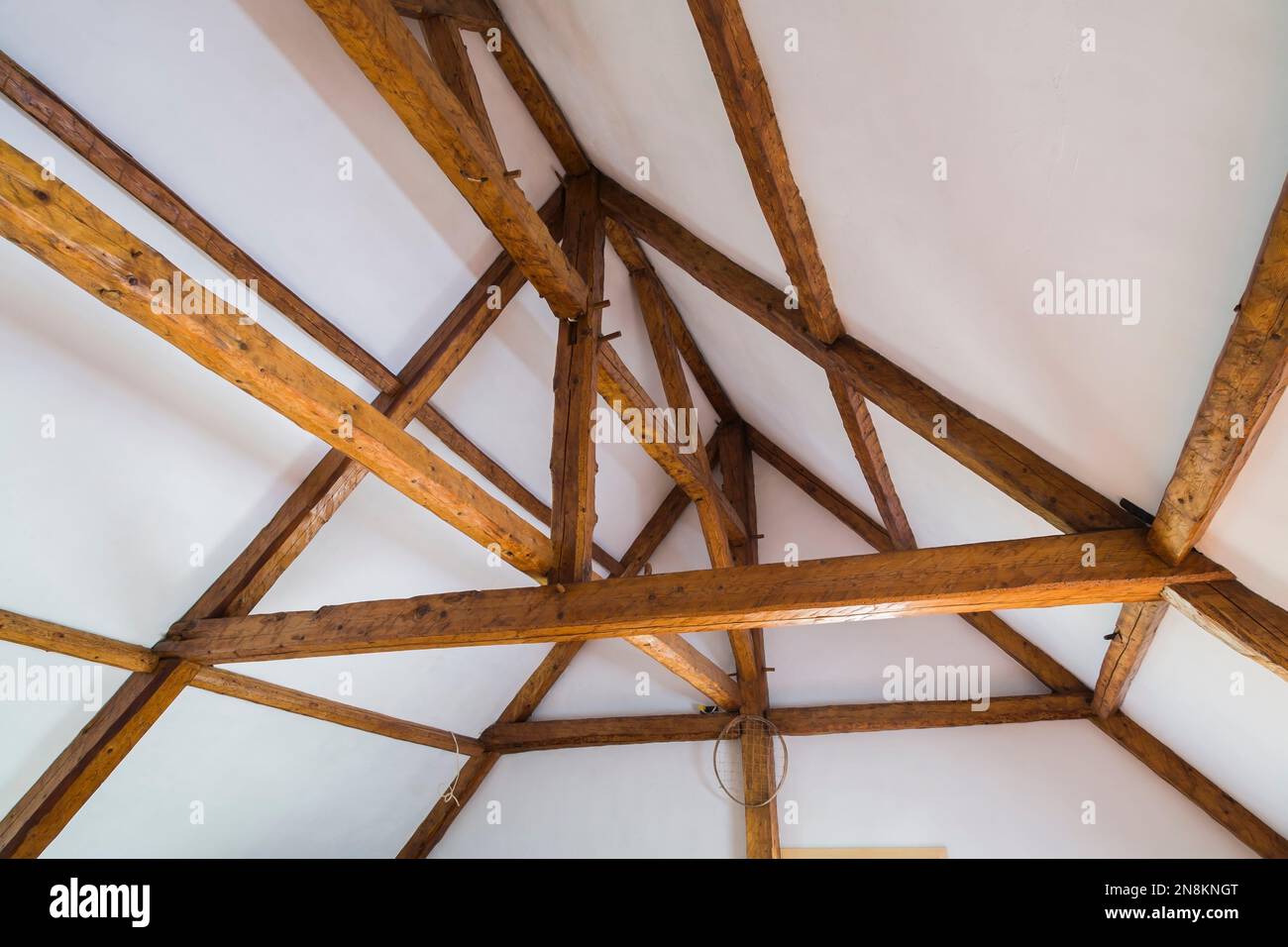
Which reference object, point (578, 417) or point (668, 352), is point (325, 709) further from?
point (668, 352)

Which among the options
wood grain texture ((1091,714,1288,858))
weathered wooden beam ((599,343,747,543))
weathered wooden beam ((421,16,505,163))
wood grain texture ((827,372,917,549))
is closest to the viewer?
weathered wooden beam ((421,16,505,163))

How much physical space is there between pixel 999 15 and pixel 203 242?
9.35 feet

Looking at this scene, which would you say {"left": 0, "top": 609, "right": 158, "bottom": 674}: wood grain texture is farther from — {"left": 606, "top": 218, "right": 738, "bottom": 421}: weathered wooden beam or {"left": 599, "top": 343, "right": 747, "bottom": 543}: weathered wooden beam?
{"left": 606, "top": 218, "right": 738, "bottom": 421}: weathered wooden beam

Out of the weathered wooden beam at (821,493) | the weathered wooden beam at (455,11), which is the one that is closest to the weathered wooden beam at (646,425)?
the weathered wooden beam at (821,493)

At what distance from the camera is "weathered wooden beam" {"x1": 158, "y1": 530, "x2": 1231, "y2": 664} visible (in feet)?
8.53

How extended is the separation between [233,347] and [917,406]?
2437 mm

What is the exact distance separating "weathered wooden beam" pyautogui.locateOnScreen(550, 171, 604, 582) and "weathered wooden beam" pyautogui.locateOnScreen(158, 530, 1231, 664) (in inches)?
8.0

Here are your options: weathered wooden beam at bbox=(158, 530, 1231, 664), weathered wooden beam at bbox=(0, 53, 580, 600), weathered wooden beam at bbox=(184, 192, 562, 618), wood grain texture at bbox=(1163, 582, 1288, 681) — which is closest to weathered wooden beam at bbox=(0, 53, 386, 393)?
weathered wooden beam at bbox=(0, 53, 580, 600)

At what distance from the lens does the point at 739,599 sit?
2979 millimetres

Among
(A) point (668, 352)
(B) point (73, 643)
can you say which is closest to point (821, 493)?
(A) point (668, 352)

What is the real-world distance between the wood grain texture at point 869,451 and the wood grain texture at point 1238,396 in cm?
147

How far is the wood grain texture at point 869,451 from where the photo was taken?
363cm
